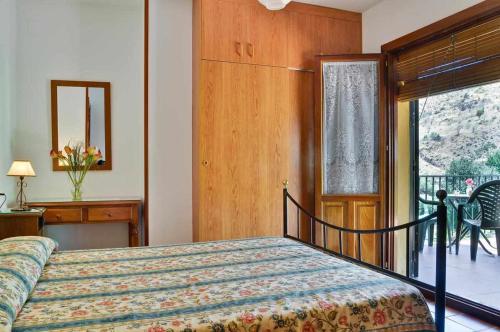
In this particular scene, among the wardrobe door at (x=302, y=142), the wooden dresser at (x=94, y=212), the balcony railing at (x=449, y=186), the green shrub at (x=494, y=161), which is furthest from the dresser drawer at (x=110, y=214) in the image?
the green shrub at (x=494, y=161)

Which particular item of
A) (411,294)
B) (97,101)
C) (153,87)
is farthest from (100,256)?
(97,101)

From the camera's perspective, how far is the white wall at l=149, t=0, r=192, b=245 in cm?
313

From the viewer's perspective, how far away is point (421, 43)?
2.95 metres

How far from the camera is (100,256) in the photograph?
184 centimetres

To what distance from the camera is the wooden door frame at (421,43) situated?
241 cm

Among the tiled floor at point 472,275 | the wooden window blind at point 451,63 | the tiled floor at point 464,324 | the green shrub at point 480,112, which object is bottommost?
the tiled floor at point 464,324

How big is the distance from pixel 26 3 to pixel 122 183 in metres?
1.90

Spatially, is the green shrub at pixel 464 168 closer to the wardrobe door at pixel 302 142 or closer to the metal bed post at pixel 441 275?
the wardrobe door at pixel 302 142

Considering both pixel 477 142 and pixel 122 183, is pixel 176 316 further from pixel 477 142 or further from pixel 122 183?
pixel 122 183

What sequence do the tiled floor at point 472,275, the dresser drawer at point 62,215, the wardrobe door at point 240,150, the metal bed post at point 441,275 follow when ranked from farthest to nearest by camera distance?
the dresser drawer at point 62,215
the wardrobe door at point 240,150
the tiled floor at point 472,275
the metal bed post at point 441,275

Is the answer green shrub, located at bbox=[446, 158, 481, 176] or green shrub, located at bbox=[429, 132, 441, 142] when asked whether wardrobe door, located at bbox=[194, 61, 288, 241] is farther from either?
green shrub, located at bbox=[446, 158, 481, 176]

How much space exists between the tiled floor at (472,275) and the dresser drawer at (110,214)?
2659mm

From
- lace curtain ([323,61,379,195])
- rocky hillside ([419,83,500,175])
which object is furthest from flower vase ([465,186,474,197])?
lace curtain ([323,61,379,195])

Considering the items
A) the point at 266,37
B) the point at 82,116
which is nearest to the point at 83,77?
the point at 82,116
